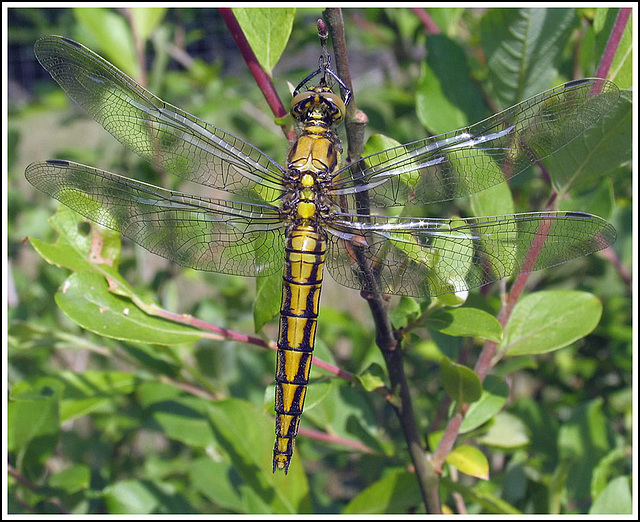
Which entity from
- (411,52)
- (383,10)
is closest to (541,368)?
(411,52)

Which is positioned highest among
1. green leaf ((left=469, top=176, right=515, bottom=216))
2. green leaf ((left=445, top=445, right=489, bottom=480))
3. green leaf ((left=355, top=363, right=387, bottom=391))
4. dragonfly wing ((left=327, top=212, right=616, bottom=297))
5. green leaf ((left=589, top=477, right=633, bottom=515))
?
green leaf ((left=469, top=176, right=515, bottom=216))

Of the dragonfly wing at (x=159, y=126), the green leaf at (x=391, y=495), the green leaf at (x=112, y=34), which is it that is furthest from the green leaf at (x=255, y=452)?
the green leaf at (x=112, y=34)

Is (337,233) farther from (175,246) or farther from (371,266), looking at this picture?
(175,246)

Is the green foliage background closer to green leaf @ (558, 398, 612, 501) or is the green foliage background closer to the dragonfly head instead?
green leaf @ (558, 398, 612, 501)

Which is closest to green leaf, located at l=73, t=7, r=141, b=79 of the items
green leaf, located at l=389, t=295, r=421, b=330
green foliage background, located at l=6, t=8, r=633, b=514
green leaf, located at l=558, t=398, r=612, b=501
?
green foliage background, located at l=6, t=8, r=633, b=514

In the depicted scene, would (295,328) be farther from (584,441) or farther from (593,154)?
(584,441)

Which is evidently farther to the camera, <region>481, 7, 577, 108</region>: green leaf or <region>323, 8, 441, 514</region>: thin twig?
<region>481, 7, 577, 108</region>: green leaf

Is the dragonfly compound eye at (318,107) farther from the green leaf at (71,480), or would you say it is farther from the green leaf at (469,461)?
the green leaf at (71,480)
